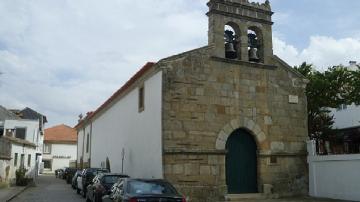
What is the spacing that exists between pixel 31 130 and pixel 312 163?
1331 inches

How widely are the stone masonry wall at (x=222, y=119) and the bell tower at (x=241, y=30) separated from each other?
0.50 metres

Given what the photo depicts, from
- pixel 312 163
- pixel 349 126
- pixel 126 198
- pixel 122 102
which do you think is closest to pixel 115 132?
pixel 122 102

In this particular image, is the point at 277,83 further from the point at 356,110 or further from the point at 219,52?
the point at 356,110

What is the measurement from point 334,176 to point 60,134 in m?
55.1

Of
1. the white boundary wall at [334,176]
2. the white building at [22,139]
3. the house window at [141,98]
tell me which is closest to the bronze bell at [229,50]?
the house window at [141,98]

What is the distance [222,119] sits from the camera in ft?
54.6

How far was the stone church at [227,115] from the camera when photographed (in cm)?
1579

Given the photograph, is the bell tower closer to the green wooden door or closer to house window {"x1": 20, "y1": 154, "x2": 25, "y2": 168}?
the green wooden door

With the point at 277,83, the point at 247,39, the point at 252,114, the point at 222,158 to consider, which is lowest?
the point at 222,158

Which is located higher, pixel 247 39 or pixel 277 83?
pixel 247 39

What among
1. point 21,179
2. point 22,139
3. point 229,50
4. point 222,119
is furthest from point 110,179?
point 22,139

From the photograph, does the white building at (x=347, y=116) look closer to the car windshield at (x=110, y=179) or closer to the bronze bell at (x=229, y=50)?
the bronze bell at (x=229, y=50)

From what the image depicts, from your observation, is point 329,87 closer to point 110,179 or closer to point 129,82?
point 129,82

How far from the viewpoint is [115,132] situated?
24969 mm
